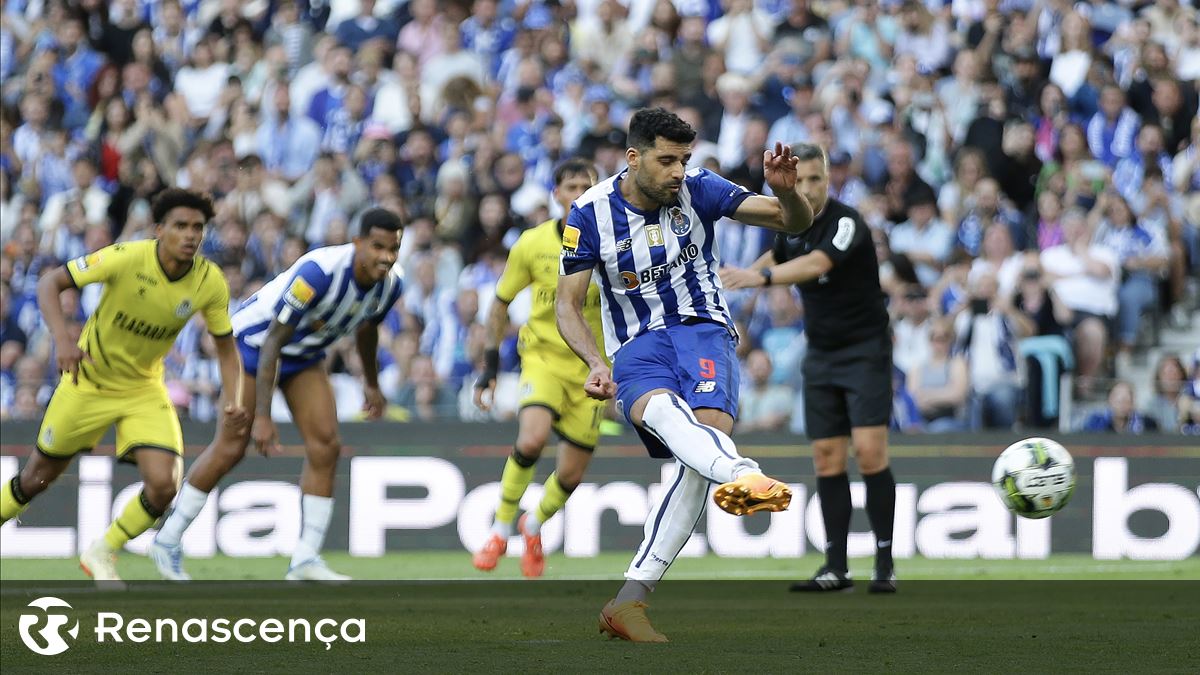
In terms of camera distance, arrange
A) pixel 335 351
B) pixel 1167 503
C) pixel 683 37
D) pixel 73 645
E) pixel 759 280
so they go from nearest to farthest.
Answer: pixel 73 645 < pixel 759 280 < pixel 1167 503 < pixel 335 351 < pixel 683 37

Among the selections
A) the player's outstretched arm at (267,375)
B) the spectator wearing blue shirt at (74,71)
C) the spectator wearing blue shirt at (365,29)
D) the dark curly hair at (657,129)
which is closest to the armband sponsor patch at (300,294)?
the player's outstretched arm at (267,375)

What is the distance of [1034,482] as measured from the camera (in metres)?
10.3

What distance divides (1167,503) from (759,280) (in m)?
6.74

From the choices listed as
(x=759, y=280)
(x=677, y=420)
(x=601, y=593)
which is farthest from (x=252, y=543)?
(x=677, y=420)

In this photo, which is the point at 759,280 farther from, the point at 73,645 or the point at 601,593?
the point at 73,645

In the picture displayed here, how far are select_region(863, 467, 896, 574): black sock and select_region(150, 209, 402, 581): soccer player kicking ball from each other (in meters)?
3.21

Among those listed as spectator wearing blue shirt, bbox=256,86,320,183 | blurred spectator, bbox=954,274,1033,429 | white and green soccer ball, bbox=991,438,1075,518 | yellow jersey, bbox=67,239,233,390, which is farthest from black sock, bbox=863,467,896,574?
spectator wearing blue shirt, bbox=256,86,320,183

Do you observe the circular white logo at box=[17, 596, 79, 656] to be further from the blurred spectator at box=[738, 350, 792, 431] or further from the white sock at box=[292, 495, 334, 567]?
the blurred spectator at box=[738, 350, 792, 431]

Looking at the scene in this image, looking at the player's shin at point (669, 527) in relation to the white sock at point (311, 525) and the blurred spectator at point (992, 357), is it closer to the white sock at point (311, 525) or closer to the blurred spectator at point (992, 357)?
the white sock at point (311, 525)

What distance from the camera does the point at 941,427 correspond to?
1550 centimetres

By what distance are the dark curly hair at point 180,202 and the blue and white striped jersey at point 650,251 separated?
321 centimetres

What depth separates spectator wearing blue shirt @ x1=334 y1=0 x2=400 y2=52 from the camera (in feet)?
71.1

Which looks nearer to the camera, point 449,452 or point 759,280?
point 759,280

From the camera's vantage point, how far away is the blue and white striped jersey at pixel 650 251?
805cm
